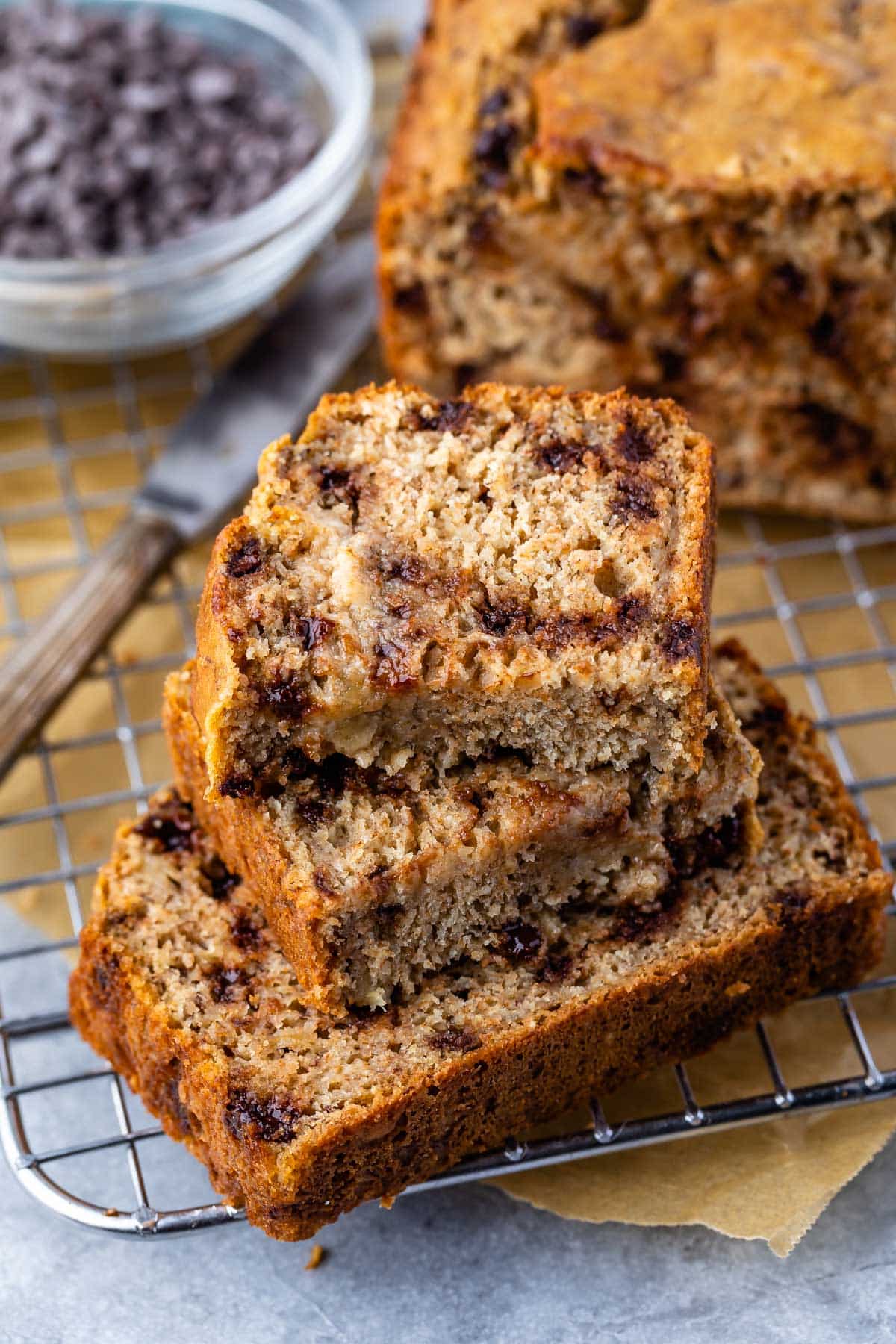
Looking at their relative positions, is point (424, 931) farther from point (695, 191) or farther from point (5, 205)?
point (5, 205)

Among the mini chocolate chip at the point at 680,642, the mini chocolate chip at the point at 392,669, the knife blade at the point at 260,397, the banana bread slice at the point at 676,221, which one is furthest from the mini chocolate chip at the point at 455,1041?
the banana bread slice at the point at 676,221

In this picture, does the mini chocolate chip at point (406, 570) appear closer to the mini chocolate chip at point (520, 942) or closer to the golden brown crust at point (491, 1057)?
the mini chocolate chip at point (520, 942)

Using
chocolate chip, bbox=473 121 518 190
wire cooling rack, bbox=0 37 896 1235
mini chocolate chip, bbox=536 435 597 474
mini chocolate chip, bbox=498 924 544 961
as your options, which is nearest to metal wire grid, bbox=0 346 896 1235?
wire cooling rack, bbox=0 37 896 1235

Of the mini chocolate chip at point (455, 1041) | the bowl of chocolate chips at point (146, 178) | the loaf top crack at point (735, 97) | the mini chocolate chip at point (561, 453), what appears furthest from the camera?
the bowl of chocolate chips at point (146, 178)

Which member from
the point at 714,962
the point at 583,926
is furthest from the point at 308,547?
the point at 714,962

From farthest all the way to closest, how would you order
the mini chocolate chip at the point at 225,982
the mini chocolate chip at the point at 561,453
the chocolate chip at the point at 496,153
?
the chocolate chip at the point at 496,153
the mini chocolate chip at the point at 561,453
the mini chocolate chip at the point at 225,982

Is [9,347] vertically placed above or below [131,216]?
below
